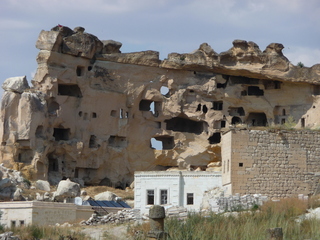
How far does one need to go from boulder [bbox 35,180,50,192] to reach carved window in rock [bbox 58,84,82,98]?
33.4 ft

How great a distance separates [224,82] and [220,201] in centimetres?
3407

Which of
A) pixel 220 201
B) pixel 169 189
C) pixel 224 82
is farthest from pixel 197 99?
pixel 220 201

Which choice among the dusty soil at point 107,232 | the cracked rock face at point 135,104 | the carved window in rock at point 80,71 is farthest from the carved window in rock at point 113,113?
the dusty soil at point 107,232

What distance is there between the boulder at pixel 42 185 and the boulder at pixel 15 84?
7.92 m

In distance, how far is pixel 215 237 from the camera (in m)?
26.8

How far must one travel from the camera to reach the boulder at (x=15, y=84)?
6088 centimetres

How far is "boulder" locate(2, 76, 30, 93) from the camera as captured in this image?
60.9 m

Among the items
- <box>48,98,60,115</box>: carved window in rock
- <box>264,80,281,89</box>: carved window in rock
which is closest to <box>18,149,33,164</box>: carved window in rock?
<box>48,98,60,115</box>: carved window in rock

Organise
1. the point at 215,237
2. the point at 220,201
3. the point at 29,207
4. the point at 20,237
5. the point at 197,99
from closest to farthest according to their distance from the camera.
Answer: the point at 215,237
the point at 20,237
the point at 220,201
the point at 29,207
the point at 197,99

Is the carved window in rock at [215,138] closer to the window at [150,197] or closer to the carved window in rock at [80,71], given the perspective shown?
the carved window in rock at [80,71]

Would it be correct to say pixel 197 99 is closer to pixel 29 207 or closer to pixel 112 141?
pixel 112 141

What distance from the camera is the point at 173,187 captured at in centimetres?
4112

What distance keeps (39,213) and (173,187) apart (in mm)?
6955

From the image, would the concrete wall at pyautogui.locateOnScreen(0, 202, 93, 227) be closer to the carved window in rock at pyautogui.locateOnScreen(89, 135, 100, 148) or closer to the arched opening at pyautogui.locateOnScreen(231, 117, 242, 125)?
the carved window in rock at pyautogui.locateOnScreen(89, 135, 100, 148)
